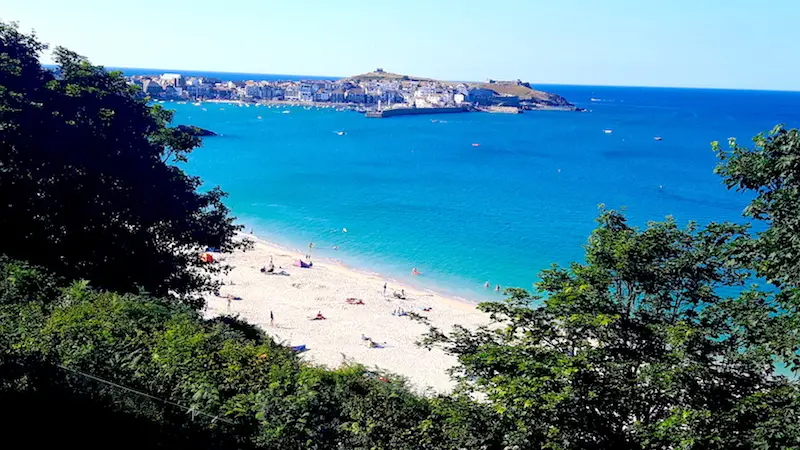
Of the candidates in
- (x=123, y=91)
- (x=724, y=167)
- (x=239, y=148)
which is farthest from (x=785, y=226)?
(x=239, y=148)

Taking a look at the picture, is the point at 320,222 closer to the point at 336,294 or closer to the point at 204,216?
the point at 336,294

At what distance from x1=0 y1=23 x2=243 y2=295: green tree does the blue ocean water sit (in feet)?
62.0

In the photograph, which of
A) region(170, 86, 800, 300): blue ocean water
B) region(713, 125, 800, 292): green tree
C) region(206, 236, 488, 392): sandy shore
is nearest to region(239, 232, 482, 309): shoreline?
region(206, 236, 488, 392): sandy shore

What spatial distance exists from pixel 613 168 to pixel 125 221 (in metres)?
69.9

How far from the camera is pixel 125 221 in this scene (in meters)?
16.5

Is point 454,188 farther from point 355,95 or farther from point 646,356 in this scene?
point 355,95

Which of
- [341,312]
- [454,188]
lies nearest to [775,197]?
[341,312]

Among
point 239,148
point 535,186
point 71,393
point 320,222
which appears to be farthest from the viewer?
point 239,148

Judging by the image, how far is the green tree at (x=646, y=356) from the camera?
7281mm

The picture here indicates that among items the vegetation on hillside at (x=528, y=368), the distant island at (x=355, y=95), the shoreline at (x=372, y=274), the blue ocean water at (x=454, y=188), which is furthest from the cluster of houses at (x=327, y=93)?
the vegetation on hillside at (x=528, y=368)

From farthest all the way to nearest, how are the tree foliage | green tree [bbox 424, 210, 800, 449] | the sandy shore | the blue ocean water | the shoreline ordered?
the blue ocean water, the shoreline, the sandy shore, the tree foliage, green tree [bbox 424, 210, 800, 449]

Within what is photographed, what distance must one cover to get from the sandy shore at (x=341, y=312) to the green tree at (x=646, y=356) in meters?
11.1

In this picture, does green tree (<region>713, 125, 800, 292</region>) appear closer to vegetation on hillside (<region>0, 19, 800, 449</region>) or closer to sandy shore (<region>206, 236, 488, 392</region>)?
vegetation on hillside (<region>0, 19, 800, 449</region>)

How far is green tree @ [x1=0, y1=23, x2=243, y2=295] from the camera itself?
15.2m
